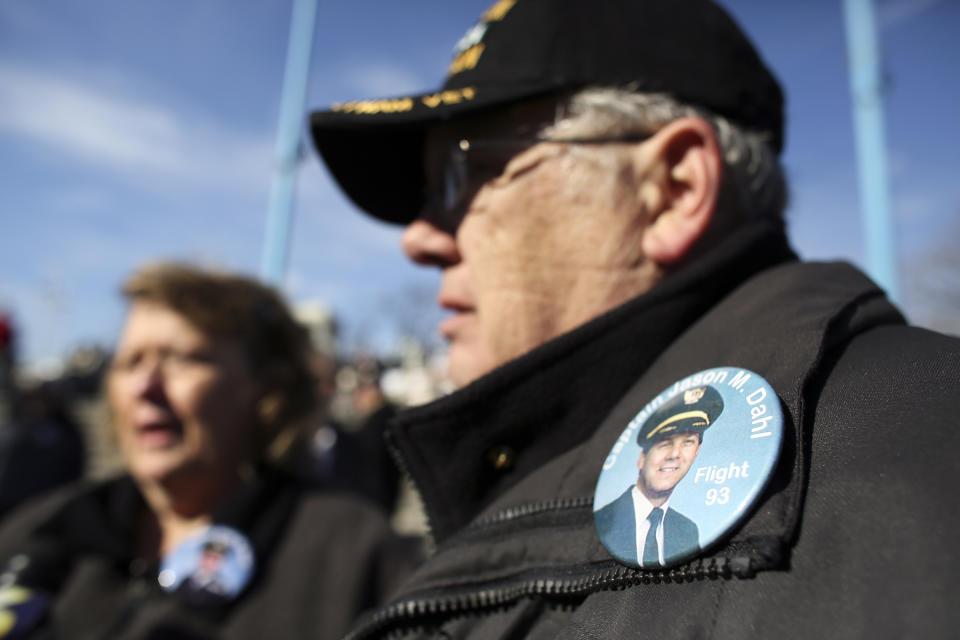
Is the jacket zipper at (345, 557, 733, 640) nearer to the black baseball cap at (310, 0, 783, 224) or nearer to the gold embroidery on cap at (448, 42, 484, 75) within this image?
the black baseball cap at (310, 0, 783, 224)

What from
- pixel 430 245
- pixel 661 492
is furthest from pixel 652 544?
pixel 430 245

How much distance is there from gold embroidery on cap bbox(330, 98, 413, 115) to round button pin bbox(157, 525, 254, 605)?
1.53 metres

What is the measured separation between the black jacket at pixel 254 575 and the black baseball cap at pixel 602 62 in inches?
59.7

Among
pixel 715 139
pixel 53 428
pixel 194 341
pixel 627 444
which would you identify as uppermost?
pixel 715 139

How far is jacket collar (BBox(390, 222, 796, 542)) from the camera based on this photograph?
1160 millimetres

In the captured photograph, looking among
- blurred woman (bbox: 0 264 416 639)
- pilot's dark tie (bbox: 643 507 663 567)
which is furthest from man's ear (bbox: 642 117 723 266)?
blurred woman (bbox: 0 264 416 639)

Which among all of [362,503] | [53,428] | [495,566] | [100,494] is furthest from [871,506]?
[53,428]

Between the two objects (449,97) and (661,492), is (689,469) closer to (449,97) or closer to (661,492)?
(661,492)

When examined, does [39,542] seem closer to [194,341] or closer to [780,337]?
[194,341]

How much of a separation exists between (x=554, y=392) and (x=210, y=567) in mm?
1628

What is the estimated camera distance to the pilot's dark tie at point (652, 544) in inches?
28.7

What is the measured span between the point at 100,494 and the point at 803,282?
2618 millimetres

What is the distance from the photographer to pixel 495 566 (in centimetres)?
99

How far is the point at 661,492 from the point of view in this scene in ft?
2.57
